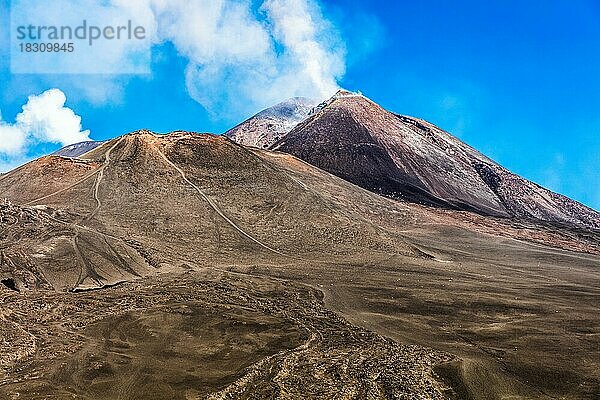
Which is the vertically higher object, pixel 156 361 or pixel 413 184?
pixel 413 184

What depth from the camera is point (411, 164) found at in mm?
101062

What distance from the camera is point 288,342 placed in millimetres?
20797

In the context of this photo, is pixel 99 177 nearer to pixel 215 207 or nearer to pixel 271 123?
pixel 215 207

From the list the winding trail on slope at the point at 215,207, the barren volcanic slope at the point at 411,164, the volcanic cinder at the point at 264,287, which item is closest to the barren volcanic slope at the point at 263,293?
the volcanic cinder at the point at 264,287

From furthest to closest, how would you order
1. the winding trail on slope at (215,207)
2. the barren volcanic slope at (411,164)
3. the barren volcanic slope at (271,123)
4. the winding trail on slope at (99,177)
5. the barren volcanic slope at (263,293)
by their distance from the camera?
1. the barren volcanic slope at (271,123)
2. the barren volcanic slope at (411,164)
3. the winding trail on slope at (99,177)
4. the winding trail on slope at (215,207)
5. the barren volcanic slope at (263,293)

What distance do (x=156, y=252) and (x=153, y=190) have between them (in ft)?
54.1

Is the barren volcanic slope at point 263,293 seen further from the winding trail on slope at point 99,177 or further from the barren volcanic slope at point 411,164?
the barren volcanic slope at point 411,164

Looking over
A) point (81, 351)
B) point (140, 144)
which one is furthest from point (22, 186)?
point (81, 351)

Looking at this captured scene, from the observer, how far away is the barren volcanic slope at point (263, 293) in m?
17.1

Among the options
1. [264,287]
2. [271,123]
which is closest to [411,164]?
[264,287]

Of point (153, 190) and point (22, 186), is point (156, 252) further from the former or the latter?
point (22, 186)

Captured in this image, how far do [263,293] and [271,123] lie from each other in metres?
142

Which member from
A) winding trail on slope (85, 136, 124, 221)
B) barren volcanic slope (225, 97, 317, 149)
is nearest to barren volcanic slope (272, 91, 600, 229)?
barren volcanic slope (225, 97, 317, 149)

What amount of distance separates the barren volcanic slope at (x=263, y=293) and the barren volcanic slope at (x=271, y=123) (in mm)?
84680
